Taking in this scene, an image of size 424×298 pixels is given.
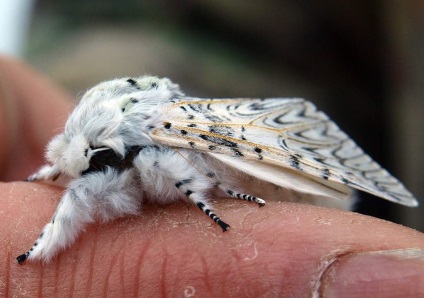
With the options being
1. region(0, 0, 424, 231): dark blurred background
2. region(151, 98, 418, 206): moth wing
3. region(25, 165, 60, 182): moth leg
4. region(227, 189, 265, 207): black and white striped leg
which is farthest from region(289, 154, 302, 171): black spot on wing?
region(0, 0, 424, 231): dark blurred background

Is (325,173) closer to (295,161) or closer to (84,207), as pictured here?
(295,161)

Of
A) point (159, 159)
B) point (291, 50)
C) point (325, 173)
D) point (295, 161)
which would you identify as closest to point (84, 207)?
point (159, 159)

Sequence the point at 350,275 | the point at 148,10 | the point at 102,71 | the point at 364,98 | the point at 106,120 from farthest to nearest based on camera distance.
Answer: the point at 364,98 → the point at 148,10 → the point at 102,71 → the point at 106,120 → the point at 350,275

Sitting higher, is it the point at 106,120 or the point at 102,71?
the point at 106,120

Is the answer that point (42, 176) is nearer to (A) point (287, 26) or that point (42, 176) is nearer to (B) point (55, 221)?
(B) point (55, 221)

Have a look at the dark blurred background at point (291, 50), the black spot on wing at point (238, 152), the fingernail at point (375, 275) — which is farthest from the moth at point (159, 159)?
the dark blurred background at point (291, 50)

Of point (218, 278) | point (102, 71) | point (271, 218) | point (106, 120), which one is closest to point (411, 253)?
point (271, 218)

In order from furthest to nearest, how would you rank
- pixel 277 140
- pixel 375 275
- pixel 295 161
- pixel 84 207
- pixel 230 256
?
pixel 277 140 → pixel 295 161 → pixel 84 207 → pixel 230 256 → pixel 375 275
